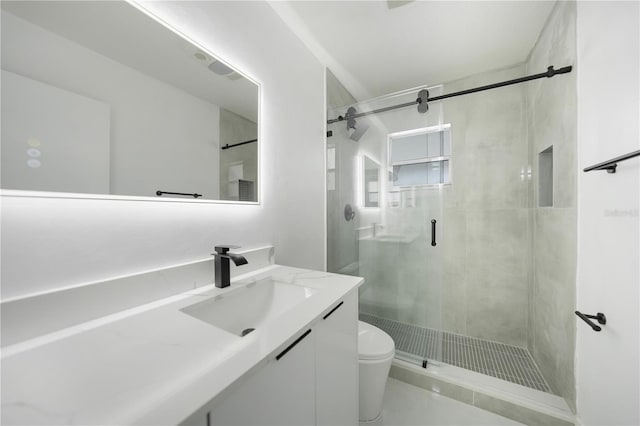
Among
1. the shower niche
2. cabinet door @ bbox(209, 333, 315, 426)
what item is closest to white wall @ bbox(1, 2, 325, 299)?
cabinet door @ bbox(209, 333, 315, 426)

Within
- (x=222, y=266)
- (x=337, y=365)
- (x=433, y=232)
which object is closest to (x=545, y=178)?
(x=433, y=232)

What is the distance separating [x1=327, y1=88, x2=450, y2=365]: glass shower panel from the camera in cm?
175

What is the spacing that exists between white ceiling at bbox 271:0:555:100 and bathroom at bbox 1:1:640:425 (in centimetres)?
4

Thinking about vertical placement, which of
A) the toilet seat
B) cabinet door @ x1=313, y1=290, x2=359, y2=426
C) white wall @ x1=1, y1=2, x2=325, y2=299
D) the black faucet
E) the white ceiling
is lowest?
the toilet seat

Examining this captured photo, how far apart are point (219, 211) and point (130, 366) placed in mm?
701

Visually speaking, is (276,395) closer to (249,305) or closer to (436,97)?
(249,305)

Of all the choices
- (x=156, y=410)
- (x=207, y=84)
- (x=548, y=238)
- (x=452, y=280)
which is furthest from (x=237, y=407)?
(x=452, y=280)

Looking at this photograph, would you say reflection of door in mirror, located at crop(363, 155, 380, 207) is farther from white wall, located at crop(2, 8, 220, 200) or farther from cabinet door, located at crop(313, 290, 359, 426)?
white wall, located at crop(2, 8, 220, 200)

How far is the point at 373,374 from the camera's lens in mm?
1287

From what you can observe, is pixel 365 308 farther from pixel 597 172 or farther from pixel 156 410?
pixel 156 410

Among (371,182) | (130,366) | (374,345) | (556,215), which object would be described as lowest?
(374,345)

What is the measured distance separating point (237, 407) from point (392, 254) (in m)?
1.68

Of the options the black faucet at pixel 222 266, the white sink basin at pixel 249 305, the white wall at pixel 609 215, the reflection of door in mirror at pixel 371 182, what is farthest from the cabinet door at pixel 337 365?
the reflection of door in mirror at pixel 371 182

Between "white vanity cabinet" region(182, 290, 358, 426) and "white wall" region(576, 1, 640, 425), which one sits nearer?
"white vanity cabinet" region(182, 290, 358, 426)
